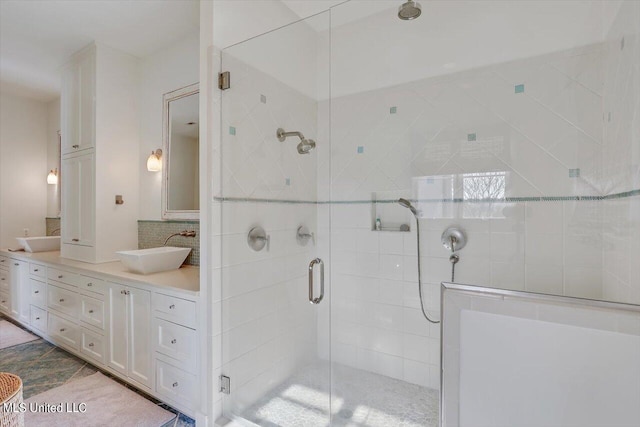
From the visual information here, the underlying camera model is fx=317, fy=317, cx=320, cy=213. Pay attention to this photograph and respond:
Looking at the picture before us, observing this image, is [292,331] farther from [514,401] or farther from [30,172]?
[30,172]

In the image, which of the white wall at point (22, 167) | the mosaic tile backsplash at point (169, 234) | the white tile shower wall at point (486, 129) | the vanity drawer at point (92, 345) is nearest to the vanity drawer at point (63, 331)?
the vanity drawer at point (92, 345)

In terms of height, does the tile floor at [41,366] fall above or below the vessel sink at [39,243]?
below

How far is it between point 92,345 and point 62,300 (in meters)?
0.62

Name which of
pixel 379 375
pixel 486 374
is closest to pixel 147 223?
pixel 379 375

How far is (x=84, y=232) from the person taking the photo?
9.70 feet

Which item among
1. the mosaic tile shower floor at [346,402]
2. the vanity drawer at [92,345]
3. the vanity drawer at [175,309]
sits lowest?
the mosaic tile shower floor at [346,402]

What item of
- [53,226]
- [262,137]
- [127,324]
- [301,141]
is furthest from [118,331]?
[53,226]

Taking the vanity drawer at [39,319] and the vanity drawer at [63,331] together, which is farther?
the vanity drawer at [39,319]

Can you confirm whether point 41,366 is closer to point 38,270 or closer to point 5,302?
point 38,270

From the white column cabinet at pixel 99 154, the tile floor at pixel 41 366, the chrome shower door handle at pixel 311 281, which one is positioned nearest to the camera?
the chrome shower door handle at pixel 311 281

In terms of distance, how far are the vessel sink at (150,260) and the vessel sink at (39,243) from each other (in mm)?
2103

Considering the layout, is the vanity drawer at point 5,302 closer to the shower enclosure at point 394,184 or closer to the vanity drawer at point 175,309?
the vanity drawer at point 175,309

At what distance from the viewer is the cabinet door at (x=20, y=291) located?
3203 mm

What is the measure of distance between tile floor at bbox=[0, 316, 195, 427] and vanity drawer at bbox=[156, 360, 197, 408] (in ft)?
0.36
